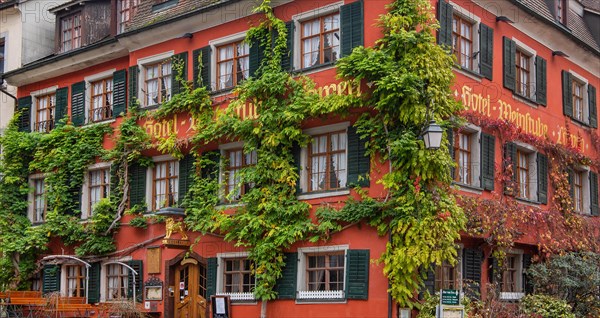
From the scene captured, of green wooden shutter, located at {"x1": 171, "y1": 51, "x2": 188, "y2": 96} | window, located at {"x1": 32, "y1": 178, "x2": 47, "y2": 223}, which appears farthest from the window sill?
window, located at {"x1": 32, "y1": 178, "x2": 47, "y2": 223}

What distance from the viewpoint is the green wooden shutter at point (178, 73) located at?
25516mm

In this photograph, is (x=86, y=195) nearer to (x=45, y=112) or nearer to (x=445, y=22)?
(x=45, y=112)

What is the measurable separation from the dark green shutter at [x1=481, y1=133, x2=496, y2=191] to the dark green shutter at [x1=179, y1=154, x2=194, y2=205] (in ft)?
23.8

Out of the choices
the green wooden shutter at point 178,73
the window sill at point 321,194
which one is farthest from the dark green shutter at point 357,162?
the green wooden shutter at point 178,73

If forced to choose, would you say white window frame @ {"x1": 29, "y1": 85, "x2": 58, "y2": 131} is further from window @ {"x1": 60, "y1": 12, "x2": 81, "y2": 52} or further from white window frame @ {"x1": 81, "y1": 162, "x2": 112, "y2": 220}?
white window frame @ {"x1": 81, "y1": 162, "x2": 112, "y2": 220}

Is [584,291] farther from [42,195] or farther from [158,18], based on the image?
[42,195]

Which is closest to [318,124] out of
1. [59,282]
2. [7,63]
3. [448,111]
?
[448,111]

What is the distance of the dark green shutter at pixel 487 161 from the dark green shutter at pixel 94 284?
1086cm

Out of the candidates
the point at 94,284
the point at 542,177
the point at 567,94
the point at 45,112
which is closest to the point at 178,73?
the point at 94,284

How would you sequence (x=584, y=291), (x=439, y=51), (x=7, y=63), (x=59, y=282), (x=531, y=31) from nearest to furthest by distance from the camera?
(x=439, y=51) < (x=584, y=291) < (x=531, y=31) < (x=59, y=282) < (x=7, y=63)

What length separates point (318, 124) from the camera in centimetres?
2231

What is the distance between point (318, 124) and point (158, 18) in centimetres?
675

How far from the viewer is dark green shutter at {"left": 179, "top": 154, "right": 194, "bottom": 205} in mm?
25047

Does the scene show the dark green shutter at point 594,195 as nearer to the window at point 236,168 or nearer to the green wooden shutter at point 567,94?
the green wooden shutter at point 567,94
